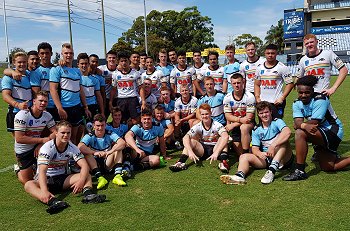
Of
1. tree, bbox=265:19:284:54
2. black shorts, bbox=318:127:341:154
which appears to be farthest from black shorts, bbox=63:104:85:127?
tree, bbox=265:19:284:54

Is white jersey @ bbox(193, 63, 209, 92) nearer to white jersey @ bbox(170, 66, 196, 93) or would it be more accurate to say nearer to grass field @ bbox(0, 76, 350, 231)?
white jersey @ bbox(170, 66, 196, 93)

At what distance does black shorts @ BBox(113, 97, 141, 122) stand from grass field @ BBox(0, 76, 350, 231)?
202 cm

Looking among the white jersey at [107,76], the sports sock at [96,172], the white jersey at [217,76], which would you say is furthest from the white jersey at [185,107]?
the sports sock at [96,172]

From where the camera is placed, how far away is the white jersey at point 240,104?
5522mm

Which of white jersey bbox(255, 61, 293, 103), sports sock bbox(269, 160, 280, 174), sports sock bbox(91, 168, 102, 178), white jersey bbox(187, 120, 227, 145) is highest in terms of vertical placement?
white jersey bbox(255, 61, 293, 103)

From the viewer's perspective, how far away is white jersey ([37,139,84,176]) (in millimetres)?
4051

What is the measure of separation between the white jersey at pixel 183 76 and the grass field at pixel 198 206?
2945 millimetres

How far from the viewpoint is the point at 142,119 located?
5551 mm

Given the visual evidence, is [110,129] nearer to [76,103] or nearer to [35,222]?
[76,103]

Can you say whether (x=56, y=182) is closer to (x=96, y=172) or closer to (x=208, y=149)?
(x=96, y=172)

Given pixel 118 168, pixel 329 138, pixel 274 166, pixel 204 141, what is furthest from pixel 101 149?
pixel 329 138

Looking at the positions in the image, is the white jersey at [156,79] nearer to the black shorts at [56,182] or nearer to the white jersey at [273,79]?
the white jersey at [273,79]

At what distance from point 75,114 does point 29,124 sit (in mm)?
999

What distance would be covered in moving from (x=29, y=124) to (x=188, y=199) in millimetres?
2384
